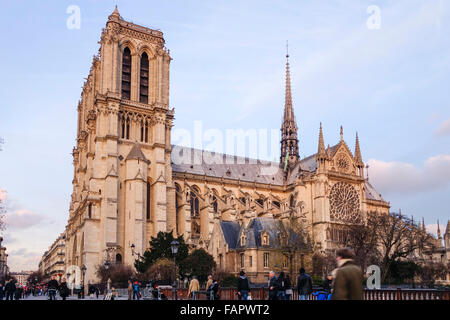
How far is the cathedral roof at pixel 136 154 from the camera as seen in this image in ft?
192

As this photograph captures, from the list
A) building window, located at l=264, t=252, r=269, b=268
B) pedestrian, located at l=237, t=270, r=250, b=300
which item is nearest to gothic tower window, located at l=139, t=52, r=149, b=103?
building window, located at l=264, t=252, r=269, b=268

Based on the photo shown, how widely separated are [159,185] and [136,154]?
4458 mm

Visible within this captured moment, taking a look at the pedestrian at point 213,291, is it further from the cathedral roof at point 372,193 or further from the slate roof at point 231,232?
the cathedral roof at point 372,193

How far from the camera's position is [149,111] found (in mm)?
62969

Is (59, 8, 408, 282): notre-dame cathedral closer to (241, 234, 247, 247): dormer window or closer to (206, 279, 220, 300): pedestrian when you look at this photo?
(241, 234, 247, 247): dormer window

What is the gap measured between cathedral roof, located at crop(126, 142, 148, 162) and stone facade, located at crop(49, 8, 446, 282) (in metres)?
0.16

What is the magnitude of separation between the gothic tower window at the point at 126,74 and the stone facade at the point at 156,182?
0.42 ft

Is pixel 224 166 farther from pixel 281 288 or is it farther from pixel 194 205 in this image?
pixel 281 288

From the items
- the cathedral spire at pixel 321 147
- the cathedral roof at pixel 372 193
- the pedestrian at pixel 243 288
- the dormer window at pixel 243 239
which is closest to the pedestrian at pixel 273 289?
the pedestrian at pixel 243 288

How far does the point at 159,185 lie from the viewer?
195ft

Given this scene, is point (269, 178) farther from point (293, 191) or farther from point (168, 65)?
point (168, 65)

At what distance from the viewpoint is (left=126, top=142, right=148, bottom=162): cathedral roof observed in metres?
58.5

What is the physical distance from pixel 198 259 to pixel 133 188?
48.1ft
